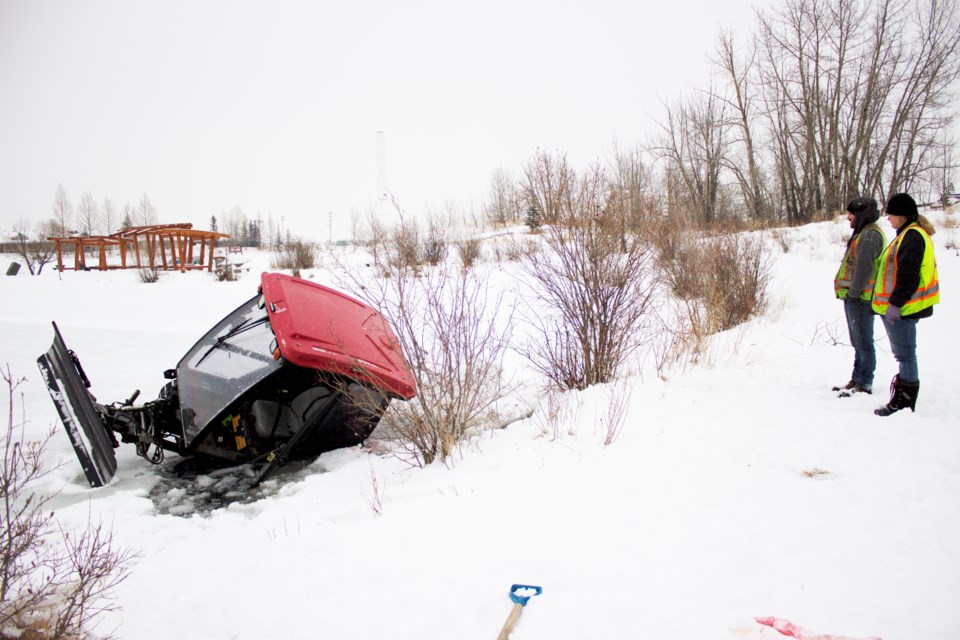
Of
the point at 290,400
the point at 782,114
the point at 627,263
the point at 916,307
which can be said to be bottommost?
the point at 290,400

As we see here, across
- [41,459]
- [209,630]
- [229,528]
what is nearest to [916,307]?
[209,630]

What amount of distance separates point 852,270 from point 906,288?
661mm

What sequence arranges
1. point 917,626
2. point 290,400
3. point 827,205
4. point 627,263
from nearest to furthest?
1. point 917,626
2. point 290,400
3. point 627,263
4. point 827,205

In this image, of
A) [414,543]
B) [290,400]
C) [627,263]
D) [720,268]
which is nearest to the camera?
[414,543]

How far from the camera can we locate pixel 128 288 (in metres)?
16.3

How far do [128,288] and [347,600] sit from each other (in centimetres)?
1838

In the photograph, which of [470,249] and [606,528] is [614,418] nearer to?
[606,528]

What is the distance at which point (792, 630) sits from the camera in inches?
70.4

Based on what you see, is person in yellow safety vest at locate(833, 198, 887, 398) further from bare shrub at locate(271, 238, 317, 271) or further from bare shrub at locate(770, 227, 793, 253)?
bare shrub at locate(271, 238, 317, 271)

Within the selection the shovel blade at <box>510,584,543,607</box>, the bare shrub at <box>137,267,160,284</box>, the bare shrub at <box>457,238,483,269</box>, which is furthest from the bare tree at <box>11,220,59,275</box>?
the shovel blade at <box>510,584,543,607</box>

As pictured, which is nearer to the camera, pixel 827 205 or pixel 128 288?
pixel 128 288

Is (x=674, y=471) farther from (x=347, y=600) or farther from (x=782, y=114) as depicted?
(x=782, y=114)

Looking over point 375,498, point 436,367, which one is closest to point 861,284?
point 436,367

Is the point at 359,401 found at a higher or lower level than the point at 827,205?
lower
